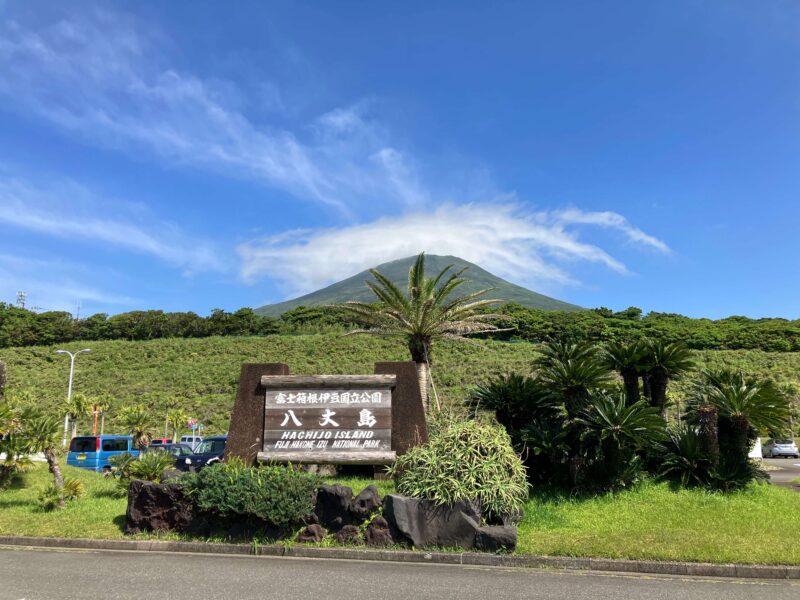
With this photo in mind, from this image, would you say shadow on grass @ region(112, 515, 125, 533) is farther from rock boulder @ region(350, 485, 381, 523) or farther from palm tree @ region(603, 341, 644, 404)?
palm tree @ region(603, 341, 644, 404)

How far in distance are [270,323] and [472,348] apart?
104 feet

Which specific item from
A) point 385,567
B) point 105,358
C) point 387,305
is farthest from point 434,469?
point 105,358

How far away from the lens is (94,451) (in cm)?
2328

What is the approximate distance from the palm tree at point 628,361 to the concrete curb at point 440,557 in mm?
5281

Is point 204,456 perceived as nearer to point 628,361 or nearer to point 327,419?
point 327,419

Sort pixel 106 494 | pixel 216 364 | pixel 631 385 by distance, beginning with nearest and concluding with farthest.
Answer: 1. pixel 631 385
2. pixel 106 494
3. pixel 216 364

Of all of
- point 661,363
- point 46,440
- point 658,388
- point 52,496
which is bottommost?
point 52,496

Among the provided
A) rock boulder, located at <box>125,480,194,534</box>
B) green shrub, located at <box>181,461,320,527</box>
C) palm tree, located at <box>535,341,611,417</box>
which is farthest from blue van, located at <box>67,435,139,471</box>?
palm tree, located at <box>535,341,611,417</box>

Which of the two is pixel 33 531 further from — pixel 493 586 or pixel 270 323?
pixel 270 323

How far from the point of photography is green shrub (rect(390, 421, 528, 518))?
9.82 meters

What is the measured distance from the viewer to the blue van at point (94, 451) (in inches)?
911

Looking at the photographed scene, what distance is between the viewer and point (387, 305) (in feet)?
69.2

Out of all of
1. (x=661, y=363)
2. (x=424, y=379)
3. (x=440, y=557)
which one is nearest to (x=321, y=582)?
(x=440, y=557)

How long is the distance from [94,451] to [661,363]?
21.9 metres
